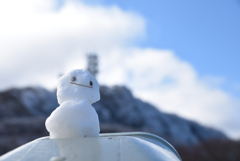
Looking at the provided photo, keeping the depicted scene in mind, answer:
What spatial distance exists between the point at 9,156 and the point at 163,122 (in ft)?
74.5

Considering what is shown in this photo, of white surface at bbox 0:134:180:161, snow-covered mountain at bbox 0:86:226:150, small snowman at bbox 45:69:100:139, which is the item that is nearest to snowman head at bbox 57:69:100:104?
small snowman at bbox 45:69:100:139

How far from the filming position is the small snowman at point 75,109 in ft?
5.20

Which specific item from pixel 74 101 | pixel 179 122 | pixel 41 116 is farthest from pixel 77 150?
pixel 179 122

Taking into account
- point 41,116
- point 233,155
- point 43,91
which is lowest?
point 233,155

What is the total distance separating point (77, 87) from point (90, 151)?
0.58 meters

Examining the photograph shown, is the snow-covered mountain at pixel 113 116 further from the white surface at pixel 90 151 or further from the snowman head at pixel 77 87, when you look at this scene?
the white surface at pixel 90 151

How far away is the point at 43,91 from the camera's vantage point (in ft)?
64.3

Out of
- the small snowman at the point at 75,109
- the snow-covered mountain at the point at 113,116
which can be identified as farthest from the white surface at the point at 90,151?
the snow-covered mountain at the point at 113,116

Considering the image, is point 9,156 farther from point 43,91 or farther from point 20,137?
point 43,91

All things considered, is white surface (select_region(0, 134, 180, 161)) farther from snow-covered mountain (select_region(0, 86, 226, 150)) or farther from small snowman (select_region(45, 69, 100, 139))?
snow-covered mountain (select_region(0, 86, 226, 150))

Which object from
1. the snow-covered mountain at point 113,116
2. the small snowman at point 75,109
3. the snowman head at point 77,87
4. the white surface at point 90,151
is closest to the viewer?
the white surface at point 90,151

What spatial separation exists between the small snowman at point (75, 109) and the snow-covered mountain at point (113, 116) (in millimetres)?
15816

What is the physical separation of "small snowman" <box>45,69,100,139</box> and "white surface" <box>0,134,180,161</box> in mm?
240

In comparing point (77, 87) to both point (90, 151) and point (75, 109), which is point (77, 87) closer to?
point (75, 109)
